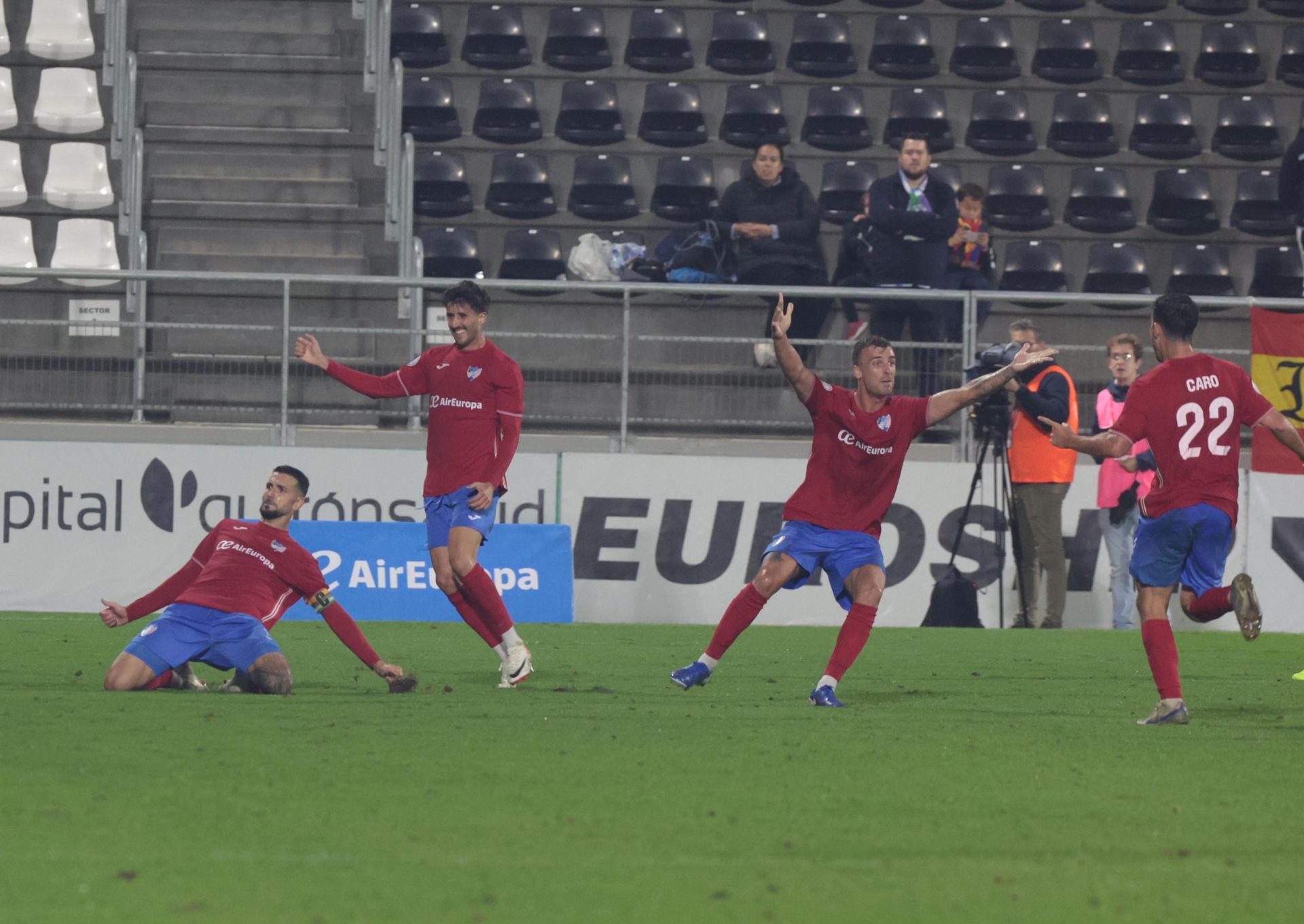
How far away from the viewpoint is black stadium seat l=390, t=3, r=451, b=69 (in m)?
19.8

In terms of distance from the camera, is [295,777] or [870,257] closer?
[295,777]

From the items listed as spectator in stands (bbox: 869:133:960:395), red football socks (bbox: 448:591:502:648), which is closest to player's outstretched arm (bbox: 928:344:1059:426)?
red football socks (bbox: 448:591:502:648)

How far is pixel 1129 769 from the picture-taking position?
6.62 m

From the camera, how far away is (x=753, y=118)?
19.2 metres

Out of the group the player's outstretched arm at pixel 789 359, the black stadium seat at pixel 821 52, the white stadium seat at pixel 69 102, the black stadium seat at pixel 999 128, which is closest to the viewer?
the player's outstretched arm at pixel 789 359

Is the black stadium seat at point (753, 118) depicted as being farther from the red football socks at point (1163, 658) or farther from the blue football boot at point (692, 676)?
the red football socks at point (1163, 658)

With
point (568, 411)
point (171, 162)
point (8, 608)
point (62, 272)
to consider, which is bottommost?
point (8, 608)

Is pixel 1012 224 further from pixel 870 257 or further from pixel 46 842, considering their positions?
pixel 46 842

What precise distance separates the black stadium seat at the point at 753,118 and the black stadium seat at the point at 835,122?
0.96ft

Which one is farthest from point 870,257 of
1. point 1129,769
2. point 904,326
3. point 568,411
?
point 1129,769

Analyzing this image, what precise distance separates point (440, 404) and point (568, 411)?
5.50 m

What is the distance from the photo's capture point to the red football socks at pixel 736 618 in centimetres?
898

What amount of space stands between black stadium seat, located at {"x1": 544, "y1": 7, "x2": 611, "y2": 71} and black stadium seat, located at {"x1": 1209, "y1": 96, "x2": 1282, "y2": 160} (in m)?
6.86

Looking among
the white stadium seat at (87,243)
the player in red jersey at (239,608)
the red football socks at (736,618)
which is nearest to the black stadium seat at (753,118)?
the white stadium seat at (87,243)
